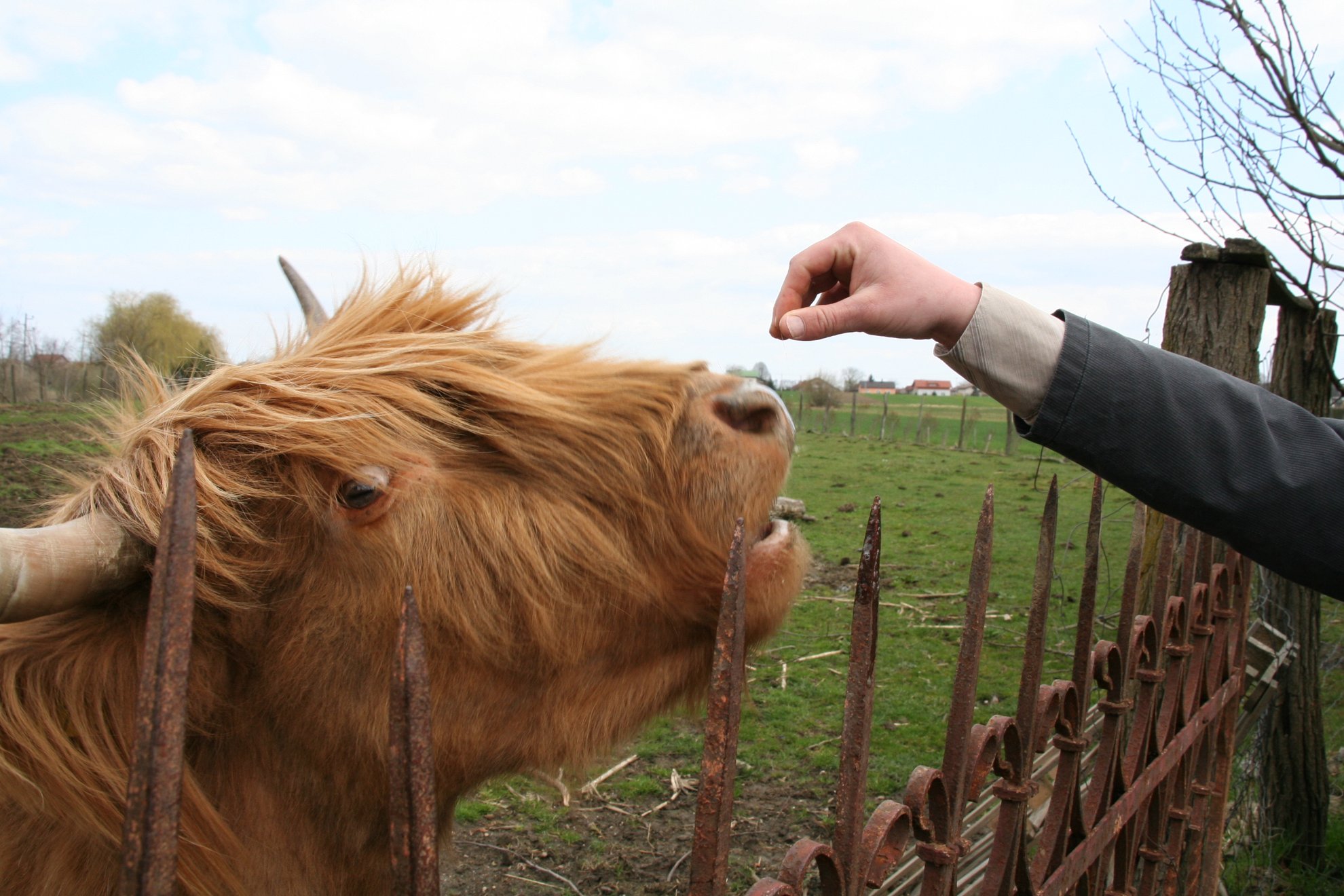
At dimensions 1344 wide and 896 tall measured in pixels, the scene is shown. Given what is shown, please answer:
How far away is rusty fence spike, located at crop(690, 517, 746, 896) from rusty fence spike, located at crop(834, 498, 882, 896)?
0.77 feet

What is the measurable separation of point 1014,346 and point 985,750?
700 millimetres

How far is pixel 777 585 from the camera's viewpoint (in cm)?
153

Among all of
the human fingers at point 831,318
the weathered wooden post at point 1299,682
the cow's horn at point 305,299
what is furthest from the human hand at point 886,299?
the weathered wooden post at point 1299,682

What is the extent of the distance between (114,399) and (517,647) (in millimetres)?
1062

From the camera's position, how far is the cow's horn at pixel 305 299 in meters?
2.20

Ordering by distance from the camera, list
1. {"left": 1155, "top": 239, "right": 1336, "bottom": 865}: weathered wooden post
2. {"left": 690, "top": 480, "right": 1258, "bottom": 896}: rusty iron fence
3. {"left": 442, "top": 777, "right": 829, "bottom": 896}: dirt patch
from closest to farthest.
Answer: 1. {"left": 690, "top": 480, "right": 1258, "bottom": 896}: rusty iron fence
2. {"left": 442, "top": 777, "right": 829, "bottom": 896}: dirt patch
3. {"left": 1155, "top": 239, "right": 1336, "bottom": 865}: weathered wooden post

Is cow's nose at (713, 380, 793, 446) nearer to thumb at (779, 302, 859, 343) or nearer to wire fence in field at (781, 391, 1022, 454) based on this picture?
thumb at (779, 302, 859, 343)

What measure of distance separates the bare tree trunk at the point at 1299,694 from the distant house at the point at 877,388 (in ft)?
105

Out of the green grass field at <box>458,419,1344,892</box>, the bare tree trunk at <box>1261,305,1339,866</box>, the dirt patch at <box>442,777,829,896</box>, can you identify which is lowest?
Answer: the dirt patch at <box>442,777,829,896</box>

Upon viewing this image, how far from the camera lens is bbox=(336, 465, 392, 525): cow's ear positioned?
139cm

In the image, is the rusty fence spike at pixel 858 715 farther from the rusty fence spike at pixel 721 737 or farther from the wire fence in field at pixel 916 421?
the wire fence in field at pixel 916 421

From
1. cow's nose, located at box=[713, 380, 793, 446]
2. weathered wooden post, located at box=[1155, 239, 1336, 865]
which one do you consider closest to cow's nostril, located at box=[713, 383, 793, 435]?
cow's nose, located at box=[713, 380, 793, 446]

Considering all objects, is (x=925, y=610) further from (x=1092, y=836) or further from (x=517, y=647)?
(x=517, y=647)

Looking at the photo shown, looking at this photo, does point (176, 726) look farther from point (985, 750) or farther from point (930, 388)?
point (930, 388)
